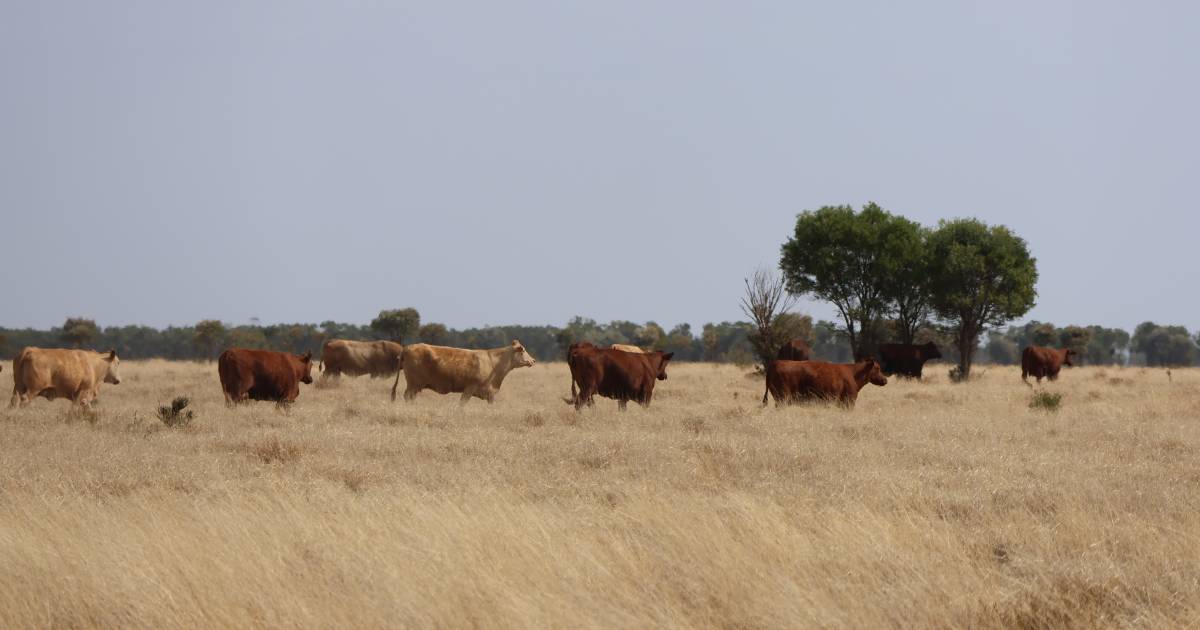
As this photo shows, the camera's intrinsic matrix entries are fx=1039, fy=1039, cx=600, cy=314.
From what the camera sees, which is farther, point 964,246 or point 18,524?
point 964,246

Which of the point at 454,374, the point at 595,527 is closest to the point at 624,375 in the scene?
the point at 454,374

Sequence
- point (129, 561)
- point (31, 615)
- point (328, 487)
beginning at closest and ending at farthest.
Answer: point (31, 615) < point (129, 561) < point (328, 487)

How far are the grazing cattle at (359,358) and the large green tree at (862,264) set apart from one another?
18443 mm

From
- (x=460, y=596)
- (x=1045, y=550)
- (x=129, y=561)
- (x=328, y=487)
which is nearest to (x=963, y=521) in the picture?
(x=1045, y=550)

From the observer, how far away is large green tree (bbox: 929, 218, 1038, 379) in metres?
41.4

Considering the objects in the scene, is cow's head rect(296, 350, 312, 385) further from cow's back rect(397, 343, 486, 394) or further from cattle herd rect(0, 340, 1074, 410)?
cow's back rect(397, 343, 486, 394)

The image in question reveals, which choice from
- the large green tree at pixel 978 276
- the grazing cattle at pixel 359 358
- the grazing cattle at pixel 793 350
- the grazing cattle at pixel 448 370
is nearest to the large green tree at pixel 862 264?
the large green tree at pixel 978 276

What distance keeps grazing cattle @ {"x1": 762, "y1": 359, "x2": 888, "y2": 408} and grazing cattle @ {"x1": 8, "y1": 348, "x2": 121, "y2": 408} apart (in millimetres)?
12223

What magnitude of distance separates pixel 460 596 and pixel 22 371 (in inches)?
623

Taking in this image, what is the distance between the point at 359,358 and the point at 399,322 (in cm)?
4297

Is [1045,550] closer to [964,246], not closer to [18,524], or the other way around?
[18,524]

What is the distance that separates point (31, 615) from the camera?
572 cm

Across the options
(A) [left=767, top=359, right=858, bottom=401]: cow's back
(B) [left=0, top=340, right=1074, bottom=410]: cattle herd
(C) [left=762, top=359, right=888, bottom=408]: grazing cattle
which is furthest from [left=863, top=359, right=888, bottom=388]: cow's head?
(A) [left=767, top=359, right=858, bottom=401]: cow's back

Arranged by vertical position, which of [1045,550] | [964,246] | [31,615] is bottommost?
[31,615]
